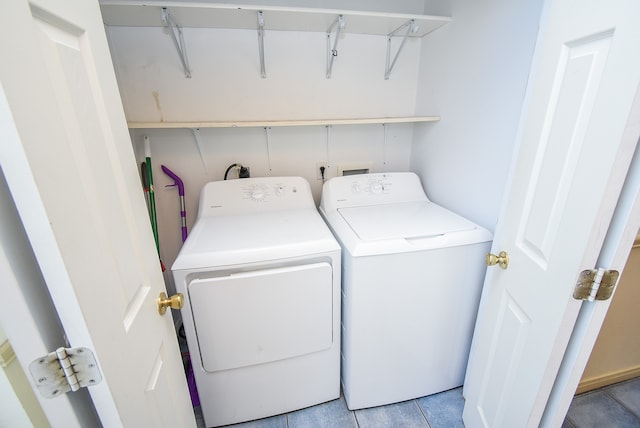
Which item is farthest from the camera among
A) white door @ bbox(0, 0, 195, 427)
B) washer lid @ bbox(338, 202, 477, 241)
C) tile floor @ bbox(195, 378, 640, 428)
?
tile floor @ bbox(195, 378, 640, 428)

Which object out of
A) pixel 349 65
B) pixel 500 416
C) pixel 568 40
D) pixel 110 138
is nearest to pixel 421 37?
pixel 349 65

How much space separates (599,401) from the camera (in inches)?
62.6

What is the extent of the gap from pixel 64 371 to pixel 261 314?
2.75ft

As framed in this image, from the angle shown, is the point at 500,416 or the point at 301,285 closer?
the point at 500,416

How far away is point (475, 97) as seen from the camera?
1.49m

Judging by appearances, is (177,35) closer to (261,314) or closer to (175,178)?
(175,178)

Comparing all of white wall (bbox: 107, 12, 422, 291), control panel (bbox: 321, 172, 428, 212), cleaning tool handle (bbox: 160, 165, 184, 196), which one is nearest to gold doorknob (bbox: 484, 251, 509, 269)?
control panel (bbox: 321, 172, 428, 212)

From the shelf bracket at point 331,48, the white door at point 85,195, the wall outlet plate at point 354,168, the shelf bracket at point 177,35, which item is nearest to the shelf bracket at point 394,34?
the shelf bracket at point 331,48

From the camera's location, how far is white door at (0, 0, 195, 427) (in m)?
0.40

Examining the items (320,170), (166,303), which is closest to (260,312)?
(166,303)

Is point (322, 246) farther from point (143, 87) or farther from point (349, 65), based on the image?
point (143, 87)

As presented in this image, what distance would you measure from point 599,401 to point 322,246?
189 centimetres

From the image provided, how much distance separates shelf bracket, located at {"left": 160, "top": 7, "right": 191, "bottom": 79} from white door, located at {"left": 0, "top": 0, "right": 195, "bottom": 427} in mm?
890

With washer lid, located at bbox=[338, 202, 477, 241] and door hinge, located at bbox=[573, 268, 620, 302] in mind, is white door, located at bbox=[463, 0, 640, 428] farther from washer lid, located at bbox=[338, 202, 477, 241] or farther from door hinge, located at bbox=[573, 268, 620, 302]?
washer lid, located at bbox=[338, 202, 477, 241]
